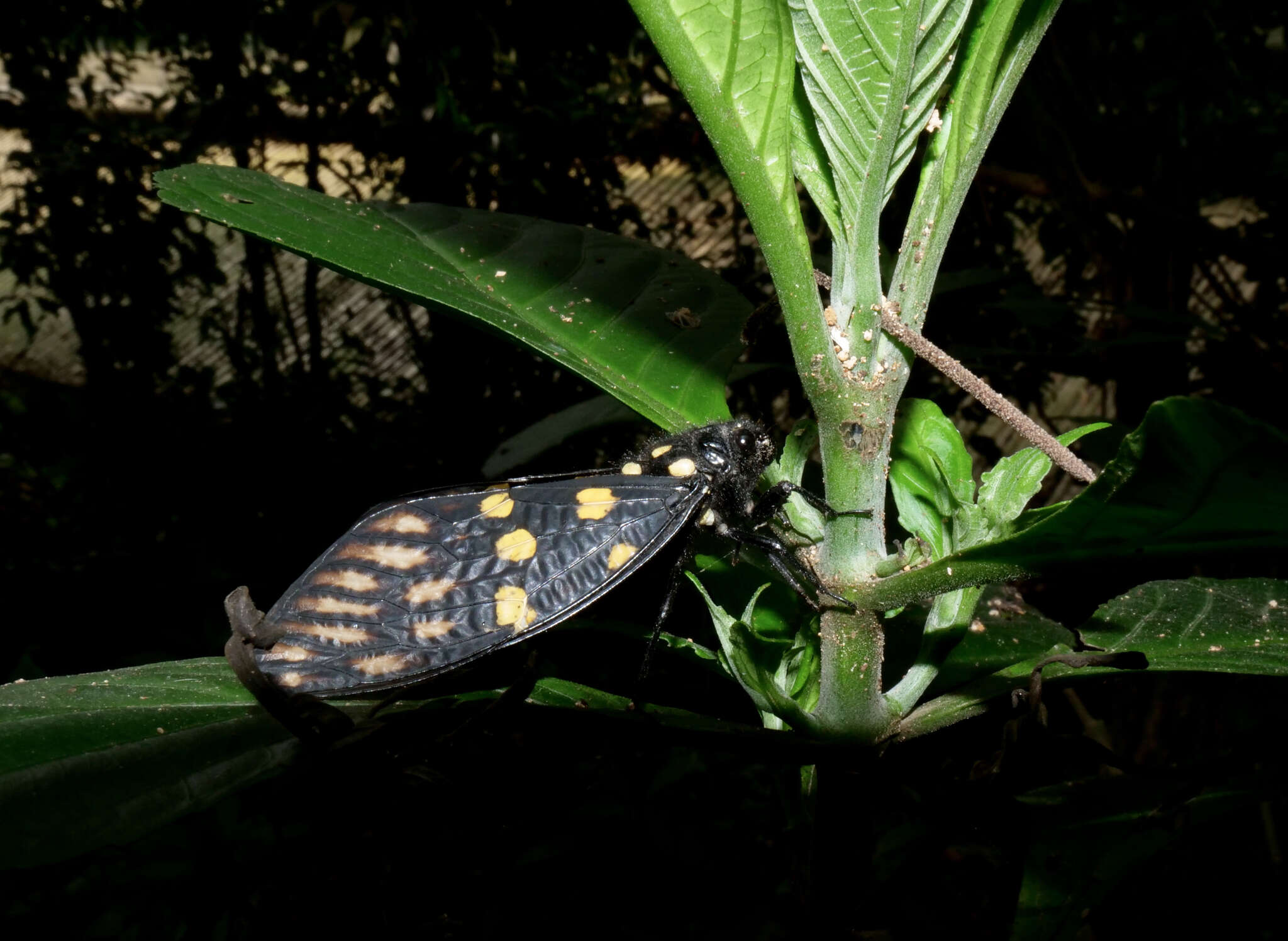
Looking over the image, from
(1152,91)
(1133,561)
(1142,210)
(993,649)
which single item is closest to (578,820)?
(993,649)

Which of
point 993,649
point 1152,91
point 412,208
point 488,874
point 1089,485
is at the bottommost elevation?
point 488,874

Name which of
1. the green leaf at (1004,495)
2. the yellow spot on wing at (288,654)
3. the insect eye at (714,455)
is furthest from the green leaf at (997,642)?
the yellow spot on wing at (288,654)

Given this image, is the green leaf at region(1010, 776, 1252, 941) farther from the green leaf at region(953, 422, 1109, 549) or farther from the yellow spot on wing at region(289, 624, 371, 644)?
the yellow spot on wing at region(289, 624, 371, 644)

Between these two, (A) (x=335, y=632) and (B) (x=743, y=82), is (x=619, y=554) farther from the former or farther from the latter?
(B) (x=743, y=82)

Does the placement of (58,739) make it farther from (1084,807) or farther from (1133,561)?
(1084,807)

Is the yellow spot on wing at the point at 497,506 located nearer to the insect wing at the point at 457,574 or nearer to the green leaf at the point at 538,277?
the insect wing at the point at 457,574

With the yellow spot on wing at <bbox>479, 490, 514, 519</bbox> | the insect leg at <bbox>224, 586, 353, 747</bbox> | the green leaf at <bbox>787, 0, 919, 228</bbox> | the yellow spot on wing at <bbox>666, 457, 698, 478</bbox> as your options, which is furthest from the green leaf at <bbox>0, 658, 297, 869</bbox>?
the green leaf at <bbox>787, 0, 919, 228</bbox>
